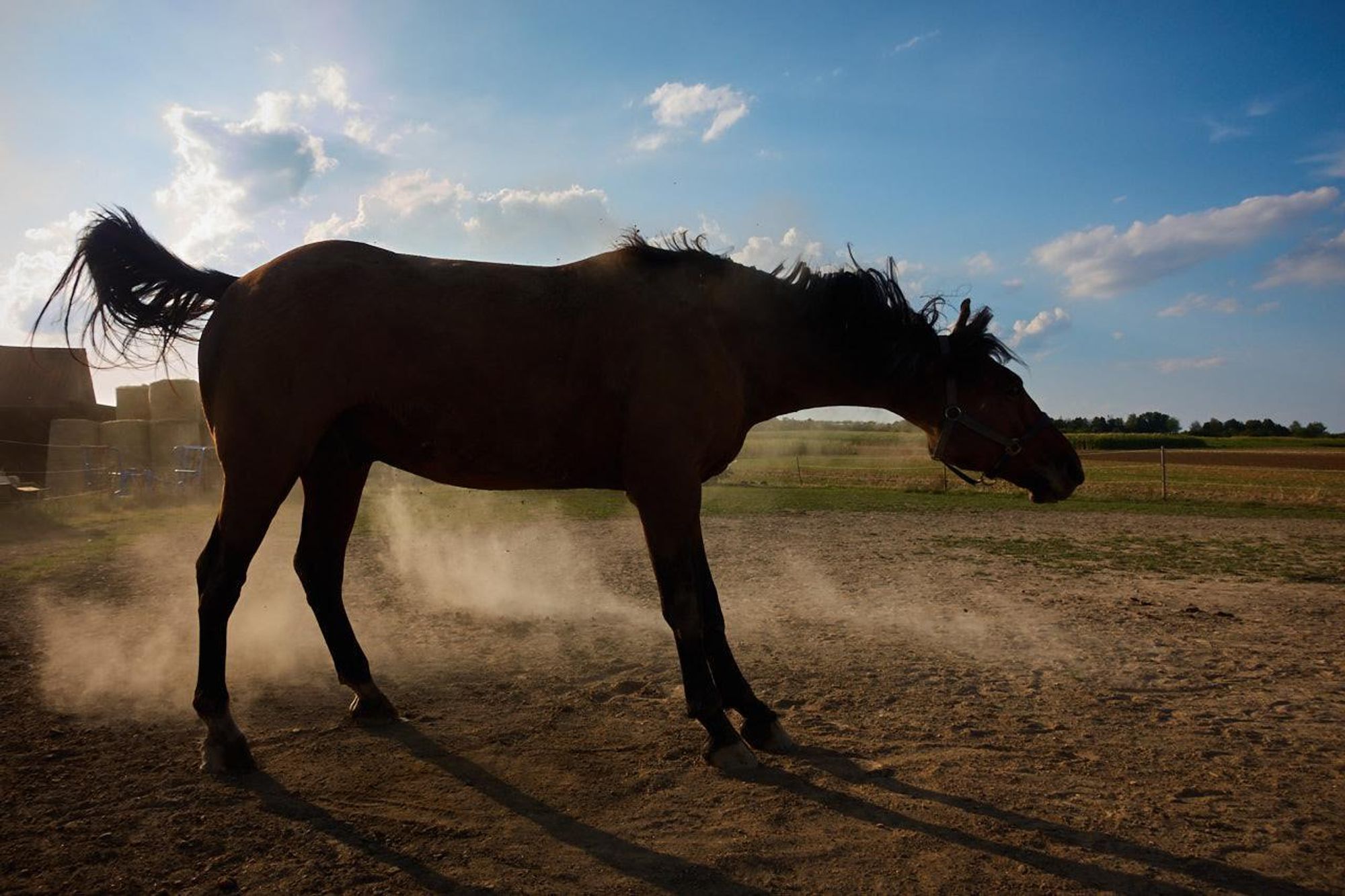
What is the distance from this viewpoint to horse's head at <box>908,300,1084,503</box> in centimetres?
465

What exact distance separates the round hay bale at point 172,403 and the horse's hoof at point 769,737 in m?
29.4

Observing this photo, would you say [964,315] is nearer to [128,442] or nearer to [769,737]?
[769,737]

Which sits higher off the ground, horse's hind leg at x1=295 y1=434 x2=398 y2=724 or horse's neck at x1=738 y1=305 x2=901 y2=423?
horse's neck at x1=738 y1=305 x2=901 y2=423

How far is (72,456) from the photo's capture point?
2423cm

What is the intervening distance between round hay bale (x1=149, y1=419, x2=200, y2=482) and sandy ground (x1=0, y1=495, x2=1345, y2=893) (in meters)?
20.9

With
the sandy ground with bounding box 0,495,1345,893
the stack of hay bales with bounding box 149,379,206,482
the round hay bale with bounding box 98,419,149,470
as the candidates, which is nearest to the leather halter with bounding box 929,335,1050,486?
A: the sandy ground with bounding box 0,495,1345,893

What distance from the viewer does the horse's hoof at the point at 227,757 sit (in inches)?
147

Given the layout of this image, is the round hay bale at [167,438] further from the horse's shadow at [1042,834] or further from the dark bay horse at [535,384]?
the horse's shadow at [1042,834]

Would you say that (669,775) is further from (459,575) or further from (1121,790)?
(459,575)

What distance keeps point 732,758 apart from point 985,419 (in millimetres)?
2495

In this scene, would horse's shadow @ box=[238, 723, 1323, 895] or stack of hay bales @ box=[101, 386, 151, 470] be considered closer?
horse's shadow @ box=[238, 723, 1323, 895]

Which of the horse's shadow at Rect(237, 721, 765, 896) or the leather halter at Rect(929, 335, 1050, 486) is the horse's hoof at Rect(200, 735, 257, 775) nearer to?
the horse's shadow at Rect(237, 721, 765, 896)

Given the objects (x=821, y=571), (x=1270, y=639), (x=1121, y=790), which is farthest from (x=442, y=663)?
(x=1270, y=639)

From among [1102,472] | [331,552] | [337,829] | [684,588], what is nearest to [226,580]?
[331,552]
